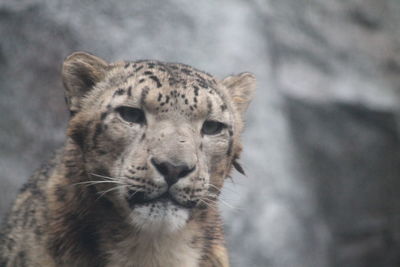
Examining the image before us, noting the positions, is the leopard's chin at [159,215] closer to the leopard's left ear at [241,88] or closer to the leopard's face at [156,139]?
the leopard's face at [156,139]

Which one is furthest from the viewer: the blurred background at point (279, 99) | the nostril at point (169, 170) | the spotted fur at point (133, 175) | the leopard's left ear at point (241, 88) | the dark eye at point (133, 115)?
the blurred background at point (279, 99)

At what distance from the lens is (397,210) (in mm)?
9625

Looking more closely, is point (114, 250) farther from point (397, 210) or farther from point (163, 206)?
point (397, 210)

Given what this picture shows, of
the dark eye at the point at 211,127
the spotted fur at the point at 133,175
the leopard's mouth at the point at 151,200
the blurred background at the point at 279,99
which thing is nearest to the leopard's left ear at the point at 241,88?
the spotted fur at the point at 133,175

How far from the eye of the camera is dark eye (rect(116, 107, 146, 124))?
3891mm

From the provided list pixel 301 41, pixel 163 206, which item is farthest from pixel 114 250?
pixel 301 41

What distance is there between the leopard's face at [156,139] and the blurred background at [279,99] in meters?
1.44

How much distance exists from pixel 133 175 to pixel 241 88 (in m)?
1.52

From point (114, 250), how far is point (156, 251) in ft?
0.91

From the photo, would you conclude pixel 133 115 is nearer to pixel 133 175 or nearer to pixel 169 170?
pixel 133 175

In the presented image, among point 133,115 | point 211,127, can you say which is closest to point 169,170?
point 133,115

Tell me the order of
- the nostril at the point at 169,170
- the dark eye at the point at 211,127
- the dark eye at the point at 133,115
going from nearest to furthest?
the nostril at the point at 169,170 < the dark eye at the point at 133,115 < the dark eye at the point at 211,127

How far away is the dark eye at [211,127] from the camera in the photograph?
411 cm

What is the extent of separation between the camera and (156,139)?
3.72 meters
